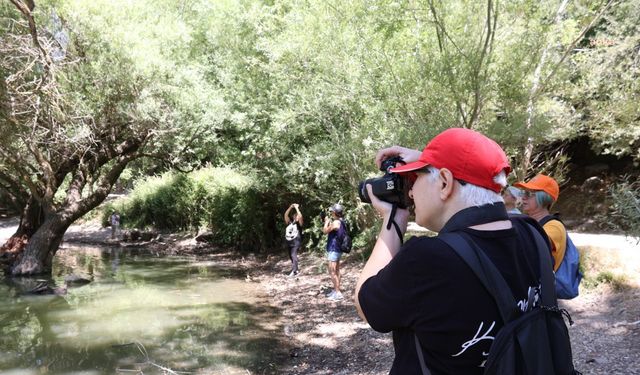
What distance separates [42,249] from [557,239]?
44.1ft

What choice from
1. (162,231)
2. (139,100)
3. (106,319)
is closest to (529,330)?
(106,319)

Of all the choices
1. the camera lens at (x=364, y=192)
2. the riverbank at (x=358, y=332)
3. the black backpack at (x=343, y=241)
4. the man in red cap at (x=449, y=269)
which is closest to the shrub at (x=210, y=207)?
the riverbank at (x=358, y=332)

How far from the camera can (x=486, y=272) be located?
1.32 meters

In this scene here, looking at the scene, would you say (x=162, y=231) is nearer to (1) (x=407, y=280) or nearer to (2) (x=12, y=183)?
(2) (x=12, y=183)

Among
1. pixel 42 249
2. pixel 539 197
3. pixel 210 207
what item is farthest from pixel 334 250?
pixel 210 207

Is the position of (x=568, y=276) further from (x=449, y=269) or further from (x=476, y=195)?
(x=449, y=269)

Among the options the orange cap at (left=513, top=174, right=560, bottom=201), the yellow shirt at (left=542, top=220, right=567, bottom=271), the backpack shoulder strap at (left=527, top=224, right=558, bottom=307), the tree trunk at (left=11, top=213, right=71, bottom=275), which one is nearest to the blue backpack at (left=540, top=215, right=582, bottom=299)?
the yellow shirt at (left=542, top=220, right=567, bottom=271)

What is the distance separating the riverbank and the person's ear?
4.50 m

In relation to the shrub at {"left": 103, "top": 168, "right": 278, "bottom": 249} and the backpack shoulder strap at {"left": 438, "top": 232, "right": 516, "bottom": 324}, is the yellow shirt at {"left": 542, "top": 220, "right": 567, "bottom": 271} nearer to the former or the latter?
the backpack shoulder strap at {"left": 438, "top": 232, "right": 516, "bottom": 324}

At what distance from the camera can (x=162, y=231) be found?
23.0 meters

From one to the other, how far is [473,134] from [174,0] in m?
20.1

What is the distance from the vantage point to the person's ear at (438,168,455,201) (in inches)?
58.1

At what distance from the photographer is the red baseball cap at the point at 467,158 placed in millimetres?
1460

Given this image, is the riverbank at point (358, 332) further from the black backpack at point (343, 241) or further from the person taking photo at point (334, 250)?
the black backpack at point (343, 241)
